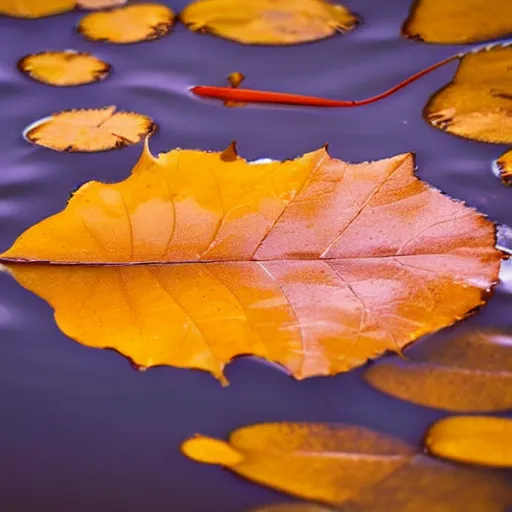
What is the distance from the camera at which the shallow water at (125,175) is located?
66cm

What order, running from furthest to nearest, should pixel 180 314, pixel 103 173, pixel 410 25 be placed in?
1. pixel 410 25
2. pixel 103 173
3. pixel 180 314

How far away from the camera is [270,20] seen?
1.38 metres

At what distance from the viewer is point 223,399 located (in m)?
0.72

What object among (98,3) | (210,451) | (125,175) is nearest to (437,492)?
(210,451)

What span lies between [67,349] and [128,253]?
0.40ft

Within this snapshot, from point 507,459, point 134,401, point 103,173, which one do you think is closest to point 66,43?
point 103,173

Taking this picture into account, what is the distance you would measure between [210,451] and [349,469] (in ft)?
0.41

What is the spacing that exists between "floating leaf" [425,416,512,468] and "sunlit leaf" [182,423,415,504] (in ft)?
0.10

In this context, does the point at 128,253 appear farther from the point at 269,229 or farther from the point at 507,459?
the point at 507,459

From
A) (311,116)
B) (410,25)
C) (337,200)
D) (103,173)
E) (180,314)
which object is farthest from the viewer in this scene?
(410,25)

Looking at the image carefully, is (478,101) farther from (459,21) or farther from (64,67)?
(64,67)

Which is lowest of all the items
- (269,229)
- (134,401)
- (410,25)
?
(134,401)

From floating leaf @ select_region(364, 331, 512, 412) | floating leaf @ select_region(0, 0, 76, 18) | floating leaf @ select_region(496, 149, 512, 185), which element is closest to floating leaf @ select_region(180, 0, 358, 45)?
floating leaf @ select_region(0, 0, 76, 18)

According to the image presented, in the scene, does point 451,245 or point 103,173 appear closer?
point 451,245
